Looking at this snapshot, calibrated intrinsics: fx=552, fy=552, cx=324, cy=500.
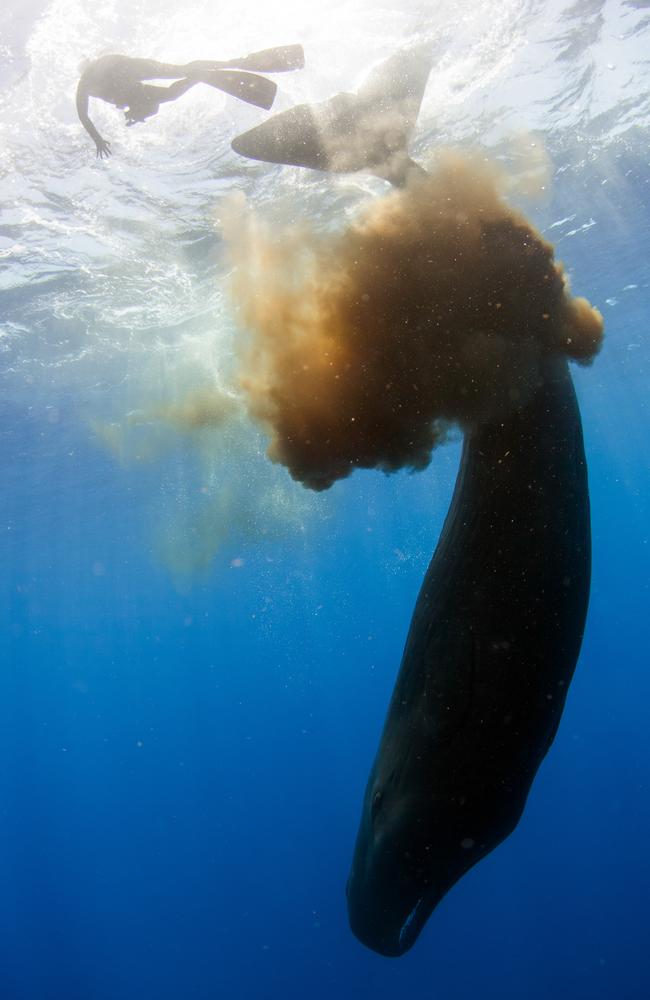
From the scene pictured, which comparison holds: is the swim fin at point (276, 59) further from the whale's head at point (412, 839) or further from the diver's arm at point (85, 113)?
the whale's head at point (412, 839)

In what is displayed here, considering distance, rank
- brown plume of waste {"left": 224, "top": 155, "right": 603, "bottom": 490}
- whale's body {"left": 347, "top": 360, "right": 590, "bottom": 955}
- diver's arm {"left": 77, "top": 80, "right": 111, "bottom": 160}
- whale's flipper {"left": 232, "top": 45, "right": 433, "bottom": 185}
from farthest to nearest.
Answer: diver's arm {"left": 77, "top": 80, "right": 111, "bottom": 160} < whale's flipper {"left": 232, "top": 45, "right": 433, "bottom": 185} < brown plume of waste {"left": 224, "top": 155, "right": 603, "bottom": 490} < whale's body {"left": 347, "top": 360, "right": 590, "bottom": 955}

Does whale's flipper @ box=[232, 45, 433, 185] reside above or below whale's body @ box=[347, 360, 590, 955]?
above

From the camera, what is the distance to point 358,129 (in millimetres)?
3570

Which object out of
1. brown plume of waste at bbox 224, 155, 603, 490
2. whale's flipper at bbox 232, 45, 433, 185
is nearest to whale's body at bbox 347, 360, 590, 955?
brown plume of waste at bbox 224, 155, 603, 490

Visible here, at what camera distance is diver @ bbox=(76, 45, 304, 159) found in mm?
3658

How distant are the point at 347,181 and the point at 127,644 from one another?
137m

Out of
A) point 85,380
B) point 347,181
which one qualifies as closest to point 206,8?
point 347,181

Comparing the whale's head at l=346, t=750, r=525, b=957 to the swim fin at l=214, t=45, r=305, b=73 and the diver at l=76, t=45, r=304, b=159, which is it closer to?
the diver at l=76, t=45, r=304, b=159

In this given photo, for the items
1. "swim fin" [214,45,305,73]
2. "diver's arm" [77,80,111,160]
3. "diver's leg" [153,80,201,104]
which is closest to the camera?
"swim fin" [214,45,305,73]

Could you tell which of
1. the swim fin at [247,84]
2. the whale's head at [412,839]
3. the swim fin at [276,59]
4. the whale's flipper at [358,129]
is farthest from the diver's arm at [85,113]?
the whale's head at [412,839]

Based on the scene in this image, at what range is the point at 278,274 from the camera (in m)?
5.18

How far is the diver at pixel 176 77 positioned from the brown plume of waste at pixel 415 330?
1.08 m

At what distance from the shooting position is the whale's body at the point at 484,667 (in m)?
2.75

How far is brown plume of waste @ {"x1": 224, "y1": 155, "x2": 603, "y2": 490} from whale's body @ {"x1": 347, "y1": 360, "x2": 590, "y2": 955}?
0.31 meters
